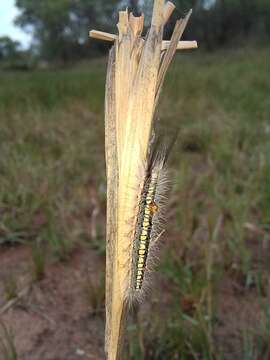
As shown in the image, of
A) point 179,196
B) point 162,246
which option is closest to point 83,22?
point 179,196

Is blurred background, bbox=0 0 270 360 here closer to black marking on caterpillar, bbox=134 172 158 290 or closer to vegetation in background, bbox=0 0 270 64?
black marking on caterpillar, bbox=134 172 158 290

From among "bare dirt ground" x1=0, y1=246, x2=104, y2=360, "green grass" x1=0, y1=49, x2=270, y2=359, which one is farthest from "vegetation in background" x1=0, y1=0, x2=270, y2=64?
"bare dirt ground" x1=0, y1=246, x2=104, y2=360

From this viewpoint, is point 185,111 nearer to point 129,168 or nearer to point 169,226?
point 169,226

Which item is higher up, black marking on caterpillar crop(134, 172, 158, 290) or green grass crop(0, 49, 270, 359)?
black marking on caterpillar crop(134, 172, 158, 290)

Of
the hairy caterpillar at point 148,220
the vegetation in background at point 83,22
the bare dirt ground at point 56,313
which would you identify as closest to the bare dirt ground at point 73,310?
the bare dirt ground at point 56,313

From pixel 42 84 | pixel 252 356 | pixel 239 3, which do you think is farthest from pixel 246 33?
pixel 252 356
